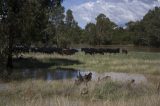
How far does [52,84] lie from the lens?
22.6 m

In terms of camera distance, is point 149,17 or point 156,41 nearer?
point 156,41

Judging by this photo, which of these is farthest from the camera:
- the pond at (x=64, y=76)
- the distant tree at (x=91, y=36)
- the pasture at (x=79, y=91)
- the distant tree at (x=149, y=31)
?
the distant tree at (x=91, y=36)

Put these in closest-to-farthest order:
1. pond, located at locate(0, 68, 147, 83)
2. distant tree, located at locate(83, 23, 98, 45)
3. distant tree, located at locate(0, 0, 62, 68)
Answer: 1. pond, located at locate(0, 68, 147, 83)
2. distant tree, located at locate(0, 0, 62, 68)
3. distant tree, located at locate(83, 23, 98, 45)

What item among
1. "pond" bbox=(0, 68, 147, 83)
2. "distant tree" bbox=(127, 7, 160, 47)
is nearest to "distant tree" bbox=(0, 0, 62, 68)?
"pond" bbox=(0, 68, 147, 83)

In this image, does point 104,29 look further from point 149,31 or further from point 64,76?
point 64,76

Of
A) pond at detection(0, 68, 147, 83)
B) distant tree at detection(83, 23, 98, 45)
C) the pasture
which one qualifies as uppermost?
distant tree at detection(83, 23, 98, 45)

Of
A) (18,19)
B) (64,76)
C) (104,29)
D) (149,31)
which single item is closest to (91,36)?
(104,29)

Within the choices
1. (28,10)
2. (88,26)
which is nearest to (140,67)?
(28,10)

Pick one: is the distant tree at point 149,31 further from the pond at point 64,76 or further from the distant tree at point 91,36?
the pond at point 64,76

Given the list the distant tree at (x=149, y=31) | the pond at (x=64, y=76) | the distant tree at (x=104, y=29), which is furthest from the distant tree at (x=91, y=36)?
the pond at (x=64, y=76)

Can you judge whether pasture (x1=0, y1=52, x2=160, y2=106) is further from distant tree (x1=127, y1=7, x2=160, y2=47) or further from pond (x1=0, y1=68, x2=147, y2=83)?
Result: distant tree (x1=127, y1=7, x2=160, y2=47)

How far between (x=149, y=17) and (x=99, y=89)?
13508cm

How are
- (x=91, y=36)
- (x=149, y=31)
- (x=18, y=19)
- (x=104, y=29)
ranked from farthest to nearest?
1. (x=104, y=29)
2. (x=91, y=36)
3. (x=149, y=31)
4. (x=18, y=19)

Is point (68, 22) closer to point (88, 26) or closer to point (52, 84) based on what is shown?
point (88, 26)
